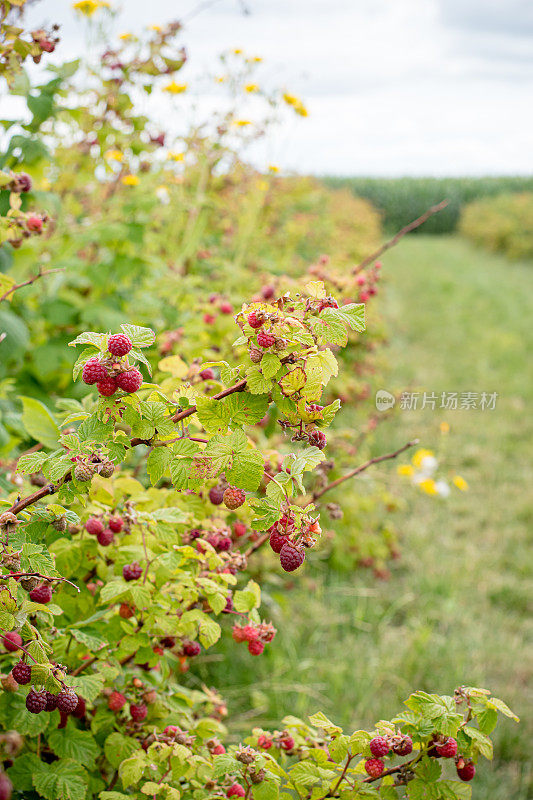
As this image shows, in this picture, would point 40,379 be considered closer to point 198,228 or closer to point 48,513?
point 198,228

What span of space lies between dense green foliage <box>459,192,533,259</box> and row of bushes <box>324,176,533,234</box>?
1049cm

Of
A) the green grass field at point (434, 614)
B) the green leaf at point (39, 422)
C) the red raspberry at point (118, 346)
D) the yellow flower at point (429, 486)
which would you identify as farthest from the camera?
the yellow flower at point (429, 486)

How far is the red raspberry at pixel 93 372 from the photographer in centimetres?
72

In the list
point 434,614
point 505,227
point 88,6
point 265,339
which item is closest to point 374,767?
point 265,339

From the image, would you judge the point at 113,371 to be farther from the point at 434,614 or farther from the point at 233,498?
the point at 434,614

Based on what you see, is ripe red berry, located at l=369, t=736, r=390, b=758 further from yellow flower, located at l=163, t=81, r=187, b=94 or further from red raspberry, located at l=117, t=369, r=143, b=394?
yellow flower, located at l=163, t=81, r=187, b=94

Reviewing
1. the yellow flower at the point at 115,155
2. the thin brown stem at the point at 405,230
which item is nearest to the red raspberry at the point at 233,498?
the thin brown stem at the point at 405,230

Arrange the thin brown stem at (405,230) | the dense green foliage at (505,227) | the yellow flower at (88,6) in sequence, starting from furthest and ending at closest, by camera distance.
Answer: the dense green foliage at (505,227) < the yellow flower at (88,6) < the thin brown stem at (405,230)

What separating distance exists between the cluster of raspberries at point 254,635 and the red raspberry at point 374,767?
22 cm

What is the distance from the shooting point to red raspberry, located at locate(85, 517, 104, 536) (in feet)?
3.30

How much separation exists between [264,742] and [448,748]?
30 cm

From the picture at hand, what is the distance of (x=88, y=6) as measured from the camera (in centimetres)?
223

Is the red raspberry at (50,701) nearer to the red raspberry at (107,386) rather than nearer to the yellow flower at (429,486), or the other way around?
the red raspberry at (107,386)

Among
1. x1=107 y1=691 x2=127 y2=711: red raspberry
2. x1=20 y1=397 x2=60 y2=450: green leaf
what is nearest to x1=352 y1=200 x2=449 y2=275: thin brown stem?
x1=20 y1=397 x2=60 y2=450: green leaf
